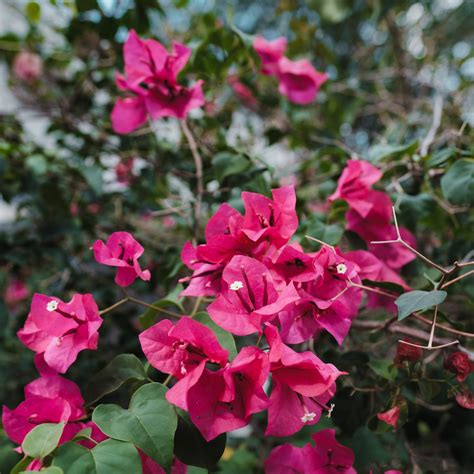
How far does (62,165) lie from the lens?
1.16 meters

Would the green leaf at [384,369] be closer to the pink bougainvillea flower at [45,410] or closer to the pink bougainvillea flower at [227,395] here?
the pink bougainvillea flower at [227,395]

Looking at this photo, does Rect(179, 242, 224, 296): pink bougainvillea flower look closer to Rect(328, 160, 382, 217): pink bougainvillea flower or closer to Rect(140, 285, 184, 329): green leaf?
Rect(140, 285, 184, 329): green leaf

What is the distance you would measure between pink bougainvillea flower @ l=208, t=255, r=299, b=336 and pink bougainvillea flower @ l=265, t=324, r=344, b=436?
22 millimetres

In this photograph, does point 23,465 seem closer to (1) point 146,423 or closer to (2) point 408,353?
(1) point 146,423

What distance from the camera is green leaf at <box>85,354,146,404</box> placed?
0.49 m

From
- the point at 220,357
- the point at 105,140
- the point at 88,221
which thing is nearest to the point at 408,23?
the point at 105,140

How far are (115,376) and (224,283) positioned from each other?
16 centimetres

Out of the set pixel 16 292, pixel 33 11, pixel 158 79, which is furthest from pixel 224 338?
pixel 16 292

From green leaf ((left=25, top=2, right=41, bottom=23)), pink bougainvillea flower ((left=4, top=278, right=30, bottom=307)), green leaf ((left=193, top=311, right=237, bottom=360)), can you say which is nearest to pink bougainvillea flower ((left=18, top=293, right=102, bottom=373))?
green leaf ((left=193, top=311, right=237, bottom=360))

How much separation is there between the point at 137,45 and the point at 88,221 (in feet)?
1.84

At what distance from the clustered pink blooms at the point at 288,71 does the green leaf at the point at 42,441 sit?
2.45 feet

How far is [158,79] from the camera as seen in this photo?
2.23 feet

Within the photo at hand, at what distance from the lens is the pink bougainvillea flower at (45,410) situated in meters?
0.45

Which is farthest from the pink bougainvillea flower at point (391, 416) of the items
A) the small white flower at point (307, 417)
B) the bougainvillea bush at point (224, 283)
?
the small white flower at point (307, 417)
